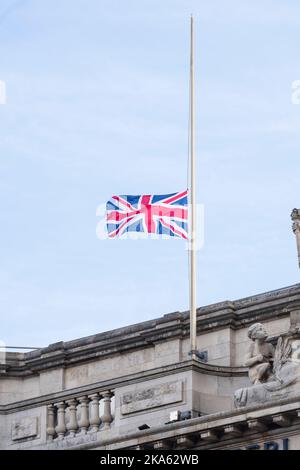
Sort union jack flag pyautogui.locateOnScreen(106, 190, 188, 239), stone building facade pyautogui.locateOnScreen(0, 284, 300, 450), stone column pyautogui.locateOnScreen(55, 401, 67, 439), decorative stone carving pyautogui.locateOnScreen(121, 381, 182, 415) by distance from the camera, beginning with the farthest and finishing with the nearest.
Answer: union jack flag pyautogui.locateOnScreen(106, 190, 188, 239) < stone column pyautogui.locateOnScreen(55, 401, 67, 439) < decorative stone carving pyautogui.locateOnScreen(121, 381, 182, 415) < stone building facade pyautogui.locateOnScreen(0, 284, 300, 450)

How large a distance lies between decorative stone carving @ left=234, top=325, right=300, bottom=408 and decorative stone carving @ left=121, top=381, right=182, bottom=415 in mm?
2245

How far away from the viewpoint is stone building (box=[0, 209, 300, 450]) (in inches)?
2717

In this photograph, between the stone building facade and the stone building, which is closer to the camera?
the stone building facade

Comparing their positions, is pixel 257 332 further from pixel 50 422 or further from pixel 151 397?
pixel 50 422

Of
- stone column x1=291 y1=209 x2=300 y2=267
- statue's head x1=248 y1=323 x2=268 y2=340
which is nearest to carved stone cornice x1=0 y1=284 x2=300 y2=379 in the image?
stone column x1=291 y1=209 x2=300 y2=267

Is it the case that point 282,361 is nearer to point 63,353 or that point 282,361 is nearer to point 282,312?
point 282,312

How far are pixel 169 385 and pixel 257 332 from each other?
8.78 feet

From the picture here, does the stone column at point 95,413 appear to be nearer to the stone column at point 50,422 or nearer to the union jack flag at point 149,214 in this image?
the stone column at point 50,422

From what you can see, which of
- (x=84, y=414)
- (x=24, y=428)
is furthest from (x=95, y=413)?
(x=24, y=428)

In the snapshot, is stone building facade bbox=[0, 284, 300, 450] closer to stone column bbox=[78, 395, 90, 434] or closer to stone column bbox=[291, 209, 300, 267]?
stone column bbox=[78, 395, 90, 434]

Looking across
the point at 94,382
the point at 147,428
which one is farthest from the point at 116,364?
the point at 147,428

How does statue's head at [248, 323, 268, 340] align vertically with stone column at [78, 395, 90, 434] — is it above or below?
above

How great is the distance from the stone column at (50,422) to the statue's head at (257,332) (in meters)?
5.43

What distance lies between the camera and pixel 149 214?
3024 inches
